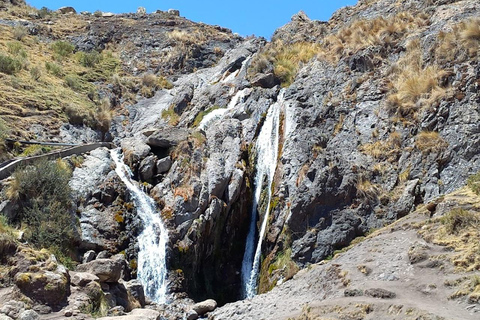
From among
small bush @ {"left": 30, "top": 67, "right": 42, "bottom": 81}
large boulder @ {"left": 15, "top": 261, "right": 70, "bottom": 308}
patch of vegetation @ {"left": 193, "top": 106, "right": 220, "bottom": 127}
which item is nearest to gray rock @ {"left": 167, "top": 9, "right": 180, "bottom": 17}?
small bush @ {"left": 30, "top": 67, "right": 42, "bottom": 81}

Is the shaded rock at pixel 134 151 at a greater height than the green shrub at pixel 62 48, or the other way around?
the green shrub at pixel 62 48

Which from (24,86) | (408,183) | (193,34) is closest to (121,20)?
(193,34)

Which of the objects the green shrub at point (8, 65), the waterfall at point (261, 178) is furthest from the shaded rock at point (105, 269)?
the green shrub at point (8, 65)

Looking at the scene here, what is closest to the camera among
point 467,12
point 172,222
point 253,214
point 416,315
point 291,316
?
point 416,315

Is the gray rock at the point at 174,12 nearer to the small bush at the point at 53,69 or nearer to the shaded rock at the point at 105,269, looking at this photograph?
the small bush at the point at 53,69

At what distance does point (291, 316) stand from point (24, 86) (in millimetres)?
22916

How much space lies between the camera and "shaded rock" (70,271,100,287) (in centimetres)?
1258

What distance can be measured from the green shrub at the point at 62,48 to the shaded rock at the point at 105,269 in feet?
91.9

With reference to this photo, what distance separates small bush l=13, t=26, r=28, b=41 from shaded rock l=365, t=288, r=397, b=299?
36.7m

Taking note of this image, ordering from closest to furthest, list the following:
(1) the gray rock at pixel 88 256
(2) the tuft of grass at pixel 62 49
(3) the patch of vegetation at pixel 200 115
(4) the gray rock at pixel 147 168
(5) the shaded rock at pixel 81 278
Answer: (5) the shaded rock at pixel 81 278, (1) the gray rock at pixel 88 256, (4) the gray rock at pixel 147 168, (3) the patch of vegetation at pixel 200 115, (2) the tuft of grass at pixel 62 49

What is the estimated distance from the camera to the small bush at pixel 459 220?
11339mm

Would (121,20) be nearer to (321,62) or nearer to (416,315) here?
(321,62)

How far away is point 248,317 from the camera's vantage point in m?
12.3

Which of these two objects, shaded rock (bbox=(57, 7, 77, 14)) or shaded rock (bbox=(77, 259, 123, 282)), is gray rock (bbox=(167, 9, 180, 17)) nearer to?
shaded rock (bbox=(57, 7, 77, 14))
